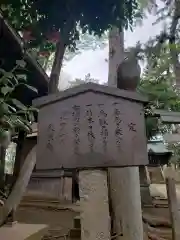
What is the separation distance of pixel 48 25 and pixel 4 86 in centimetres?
150

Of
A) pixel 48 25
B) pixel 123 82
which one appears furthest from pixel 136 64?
pixel 48 25

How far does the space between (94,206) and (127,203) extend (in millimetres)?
672

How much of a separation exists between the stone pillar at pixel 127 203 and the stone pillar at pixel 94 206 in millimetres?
527

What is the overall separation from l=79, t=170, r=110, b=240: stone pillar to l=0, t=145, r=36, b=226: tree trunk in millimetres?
1118

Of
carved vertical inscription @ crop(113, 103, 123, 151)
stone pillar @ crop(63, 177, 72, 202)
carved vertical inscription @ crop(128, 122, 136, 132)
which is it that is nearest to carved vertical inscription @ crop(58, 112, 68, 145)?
carved vertical inscription @ crop(113, 103, 123, 151)

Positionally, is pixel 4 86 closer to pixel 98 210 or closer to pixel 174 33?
pixel 98 210

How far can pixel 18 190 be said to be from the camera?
3148mm

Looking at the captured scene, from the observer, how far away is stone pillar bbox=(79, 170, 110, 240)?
2.18 metres

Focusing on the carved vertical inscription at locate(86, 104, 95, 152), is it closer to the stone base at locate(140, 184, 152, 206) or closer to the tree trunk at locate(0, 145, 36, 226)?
the tree trunk at locate(0, 145, 36, 226)

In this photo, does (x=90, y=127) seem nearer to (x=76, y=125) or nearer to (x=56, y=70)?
(x=76, y=125)

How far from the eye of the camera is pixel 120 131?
7.28 ft

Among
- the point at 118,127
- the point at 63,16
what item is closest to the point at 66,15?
the point at 63,16

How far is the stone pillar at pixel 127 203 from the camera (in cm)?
267

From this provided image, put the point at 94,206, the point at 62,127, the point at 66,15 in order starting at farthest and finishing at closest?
the point at 66,15
the point at 62,127
the point at 94,206
